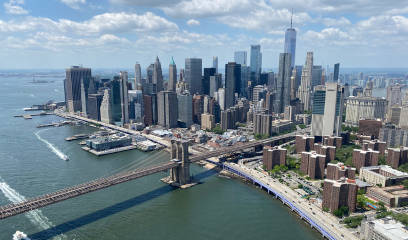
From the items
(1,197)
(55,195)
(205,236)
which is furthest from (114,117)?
(205,236)

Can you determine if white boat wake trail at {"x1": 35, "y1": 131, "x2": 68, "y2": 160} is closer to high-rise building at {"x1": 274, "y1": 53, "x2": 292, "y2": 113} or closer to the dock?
the dock

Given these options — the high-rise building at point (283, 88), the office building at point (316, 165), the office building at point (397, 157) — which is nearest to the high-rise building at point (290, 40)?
the high-rise building at point (283, 88)

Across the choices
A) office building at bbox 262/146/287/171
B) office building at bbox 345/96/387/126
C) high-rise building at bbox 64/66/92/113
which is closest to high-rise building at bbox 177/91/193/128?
office building at bbox 262/146/287/171

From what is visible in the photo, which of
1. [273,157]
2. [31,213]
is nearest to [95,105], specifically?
[31,213]

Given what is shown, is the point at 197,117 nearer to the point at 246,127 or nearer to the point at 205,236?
the point at 246,127

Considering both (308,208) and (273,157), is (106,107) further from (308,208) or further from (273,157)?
(308,208)

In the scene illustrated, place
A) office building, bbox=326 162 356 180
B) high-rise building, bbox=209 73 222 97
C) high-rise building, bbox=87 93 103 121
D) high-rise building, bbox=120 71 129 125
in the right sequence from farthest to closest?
high-rise building, bbox=209 73 222 97, high-rise building, bbox=87 93 103 121, high-rise building, bbox=120 71 129 125, office building, bbox=326 162 356 180
